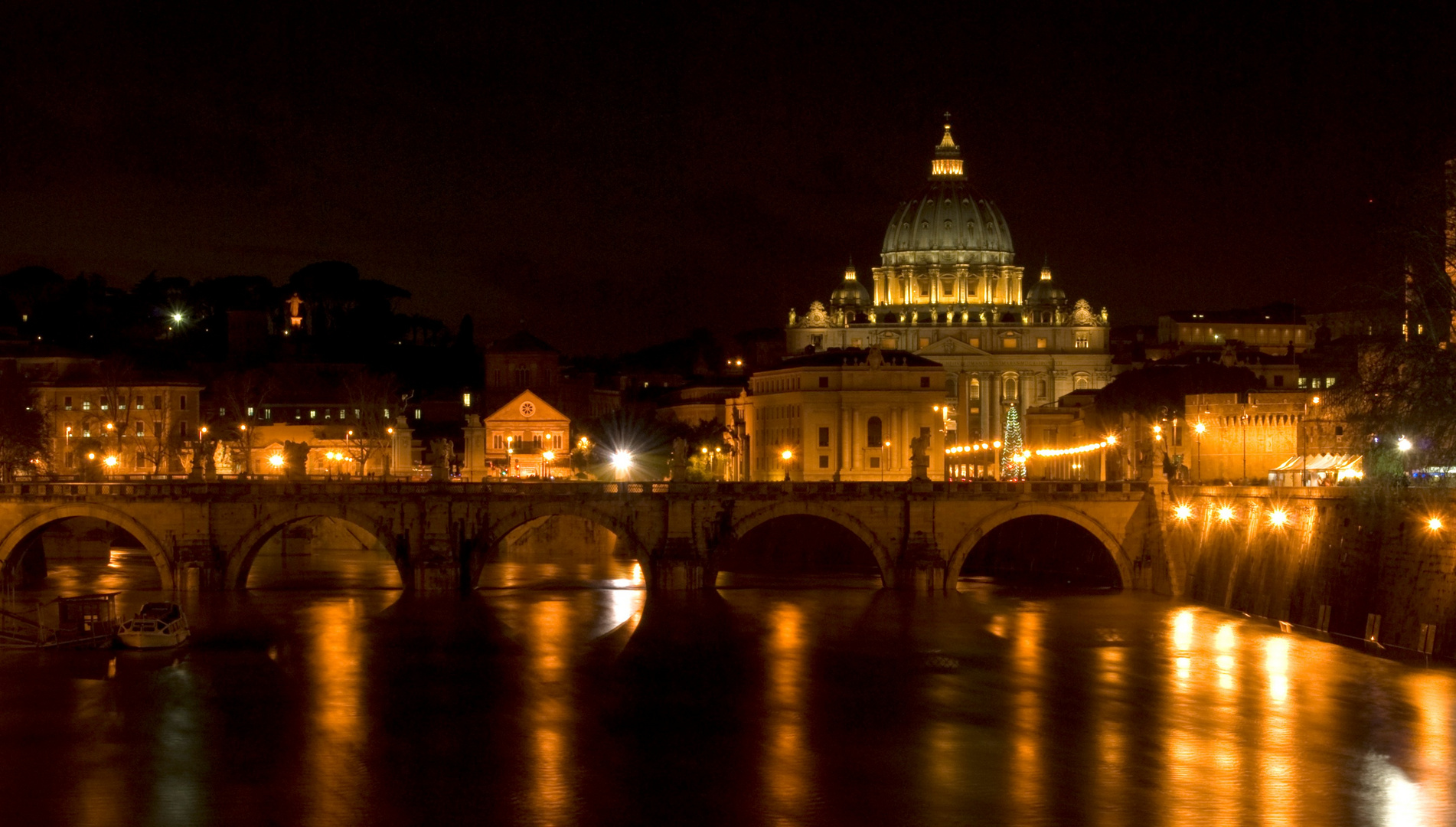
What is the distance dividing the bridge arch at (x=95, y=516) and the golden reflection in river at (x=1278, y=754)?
1491 inches

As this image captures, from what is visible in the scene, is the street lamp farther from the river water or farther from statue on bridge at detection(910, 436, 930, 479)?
the river water

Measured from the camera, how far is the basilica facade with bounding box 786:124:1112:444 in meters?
184

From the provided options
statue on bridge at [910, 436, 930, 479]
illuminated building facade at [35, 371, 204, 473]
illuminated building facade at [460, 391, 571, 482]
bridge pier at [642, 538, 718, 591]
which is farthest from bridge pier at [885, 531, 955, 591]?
illuminated building facade at [35, 371, 204, 473]

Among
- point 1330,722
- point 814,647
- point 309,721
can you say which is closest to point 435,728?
point 309,721

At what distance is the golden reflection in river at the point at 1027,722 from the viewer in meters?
37.3

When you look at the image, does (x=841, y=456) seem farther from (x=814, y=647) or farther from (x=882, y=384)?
(x=814, y=647)

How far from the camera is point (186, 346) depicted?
15850 centimetres

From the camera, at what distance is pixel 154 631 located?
57.0m

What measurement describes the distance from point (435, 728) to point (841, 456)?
92.9 m

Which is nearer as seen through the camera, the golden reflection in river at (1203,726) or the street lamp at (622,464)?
the golden reflection in river at (1203,726)

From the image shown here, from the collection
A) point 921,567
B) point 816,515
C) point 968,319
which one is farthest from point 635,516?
point 968,319

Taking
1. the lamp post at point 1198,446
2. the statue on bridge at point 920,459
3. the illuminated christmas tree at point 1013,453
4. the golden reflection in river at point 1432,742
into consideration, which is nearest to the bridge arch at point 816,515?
the statue on bridge at point 920,459

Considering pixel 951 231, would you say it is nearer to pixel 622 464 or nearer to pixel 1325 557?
pixel 622 464

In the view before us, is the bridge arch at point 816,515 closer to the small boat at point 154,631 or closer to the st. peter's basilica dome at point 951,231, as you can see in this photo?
the small boat at point 154,631
